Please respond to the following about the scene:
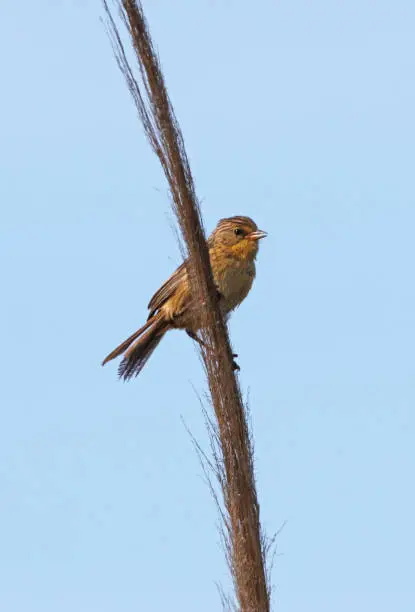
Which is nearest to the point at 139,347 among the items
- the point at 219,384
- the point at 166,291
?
the point at 166,291

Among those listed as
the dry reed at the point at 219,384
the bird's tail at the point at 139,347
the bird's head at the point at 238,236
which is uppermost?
the bird's head at the point at 238,236

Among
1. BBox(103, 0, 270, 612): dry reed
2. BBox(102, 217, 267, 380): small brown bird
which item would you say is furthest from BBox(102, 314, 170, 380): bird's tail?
BBox(103, 0, 270, 612): dry reed

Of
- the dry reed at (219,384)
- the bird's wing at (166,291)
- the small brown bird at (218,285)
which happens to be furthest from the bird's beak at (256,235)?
the dry reed at (219,384)

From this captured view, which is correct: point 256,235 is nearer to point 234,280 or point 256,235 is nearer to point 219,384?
point 234,280

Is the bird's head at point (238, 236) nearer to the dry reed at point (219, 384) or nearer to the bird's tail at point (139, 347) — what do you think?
the bird's tail at point (139, 347)

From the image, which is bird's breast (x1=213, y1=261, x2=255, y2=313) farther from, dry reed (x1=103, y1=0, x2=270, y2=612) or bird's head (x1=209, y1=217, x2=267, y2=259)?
dry reed (x1=103, y1=0, x2=270, y2=612)

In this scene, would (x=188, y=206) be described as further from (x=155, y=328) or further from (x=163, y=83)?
(x=155, y=328)

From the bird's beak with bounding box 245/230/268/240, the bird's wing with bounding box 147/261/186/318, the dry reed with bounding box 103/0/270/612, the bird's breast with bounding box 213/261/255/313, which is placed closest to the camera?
the dry reed with bounding box 103/0/270/612
